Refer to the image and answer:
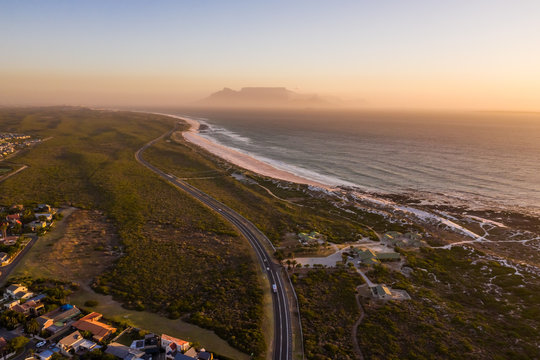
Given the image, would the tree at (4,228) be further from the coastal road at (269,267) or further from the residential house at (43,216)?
the coastal road at (269,267)

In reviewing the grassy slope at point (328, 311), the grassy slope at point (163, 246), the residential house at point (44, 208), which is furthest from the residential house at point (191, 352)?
the residential house at point (44, 208)

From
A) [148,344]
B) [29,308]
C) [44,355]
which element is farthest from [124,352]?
[29,308]

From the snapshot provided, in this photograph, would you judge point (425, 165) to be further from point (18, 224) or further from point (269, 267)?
point (18, 224)

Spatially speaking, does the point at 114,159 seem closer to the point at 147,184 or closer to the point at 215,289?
the point at 147,184

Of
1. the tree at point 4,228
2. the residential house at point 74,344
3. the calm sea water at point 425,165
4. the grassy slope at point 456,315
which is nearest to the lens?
the residential house at point 74,344

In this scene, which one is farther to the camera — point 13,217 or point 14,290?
point 13,217
